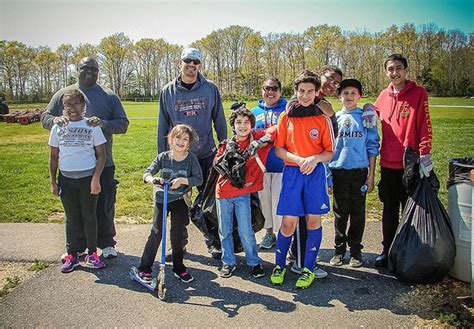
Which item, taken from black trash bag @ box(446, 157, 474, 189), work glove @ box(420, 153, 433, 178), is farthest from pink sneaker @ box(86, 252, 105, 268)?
black trash bag @ box(446, 157, 474, 189)

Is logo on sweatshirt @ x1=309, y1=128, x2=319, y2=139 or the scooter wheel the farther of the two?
logo on sweatshirt @ x1=309, y1=128, x2=319, y2=139

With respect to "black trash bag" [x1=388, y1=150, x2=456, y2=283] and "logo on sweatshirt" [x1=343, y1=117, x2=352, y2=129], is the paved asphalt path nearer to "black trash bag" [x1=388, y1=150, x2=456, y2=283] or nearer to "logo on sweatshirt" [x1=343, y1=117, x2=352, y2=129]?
"black trash bag" [x1=388, y1=150, x2=456, y2=283]

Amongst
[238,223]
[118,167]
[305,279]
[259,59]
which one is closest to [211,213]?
[238,223]

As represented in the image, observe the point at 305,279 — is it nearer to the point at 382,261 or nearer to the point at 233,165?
the point at 382,261

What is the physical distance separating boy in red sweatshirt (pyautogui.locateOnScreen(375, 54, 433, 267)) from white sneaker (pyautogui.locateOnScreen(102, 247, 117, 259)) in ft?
9.29

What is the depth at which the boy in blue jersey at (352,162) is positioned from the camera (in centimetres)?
399

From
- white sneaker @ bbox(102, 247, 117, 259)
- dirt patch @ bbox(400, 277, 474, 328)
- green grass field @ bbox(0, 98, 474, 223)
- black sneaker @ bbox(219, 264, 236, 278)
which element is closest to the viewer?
dirt patch @ bbox(400, 277, 474, 328)

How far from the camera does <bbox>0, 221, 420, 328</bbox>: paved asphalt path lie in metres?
3.17

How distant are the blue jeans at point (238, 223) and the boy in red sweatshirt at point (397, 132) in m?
1.33

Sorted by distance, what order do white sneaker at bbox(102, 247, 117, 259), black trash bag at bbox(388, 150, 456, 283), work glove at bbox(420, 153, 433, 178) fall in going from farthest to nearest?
1. white sneaker at bbox(102, 247, 117, 259)
2. work glove at bbox(420, 153, 433, 178)
3. black trash bag at bbox(388, 150, 456, 283)

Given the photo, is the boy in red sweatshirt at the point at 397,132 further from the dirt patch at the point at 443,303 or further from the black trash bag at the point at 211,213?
the black trash bag at the point at 211,213

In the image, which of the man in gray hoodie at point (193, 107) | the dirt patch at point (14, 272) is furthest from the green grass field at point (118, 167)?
the man in gray hoodie at point (193, 107)

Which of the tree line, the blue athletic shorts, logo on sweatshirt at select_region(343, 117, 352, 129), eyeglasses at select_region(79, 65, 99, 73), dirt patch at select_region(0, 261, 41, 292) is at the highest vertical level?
the tree line

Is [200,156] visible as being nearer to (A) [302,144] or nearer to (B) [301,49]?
(A) [302,144]
